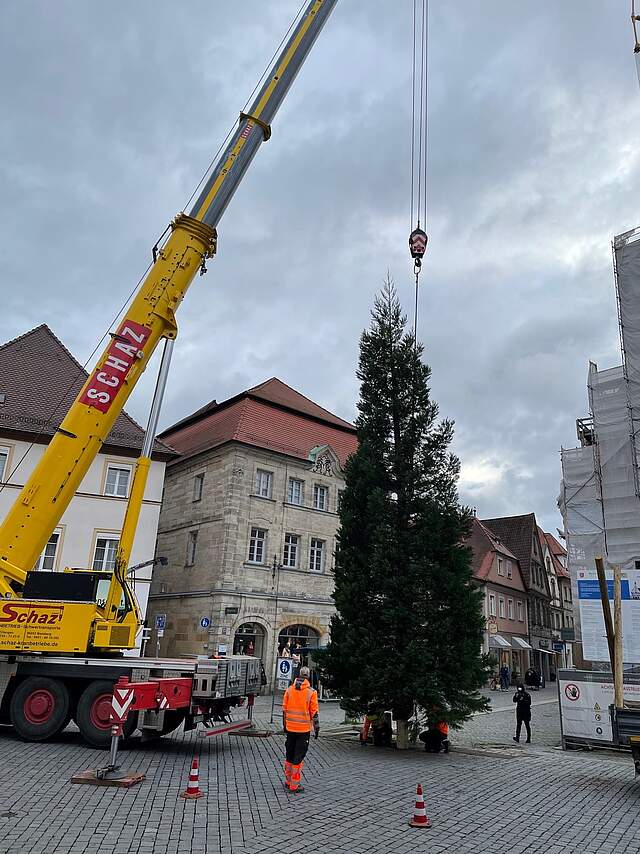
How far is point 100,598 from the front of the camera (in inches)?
494

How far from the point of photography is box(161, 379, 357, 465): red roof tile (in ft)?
99.8

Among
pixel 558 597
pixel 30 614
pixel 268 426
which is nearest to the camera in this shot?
pixel 30 614

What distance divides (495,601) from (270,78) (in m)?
39.7

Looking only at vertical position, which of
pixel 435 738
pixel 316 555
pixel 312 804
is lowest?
pixel 312 804

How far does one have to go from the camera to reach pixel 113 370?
39.2 ft

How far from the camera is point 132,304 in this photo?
1245cm

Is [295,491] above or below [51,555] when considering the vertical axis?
above

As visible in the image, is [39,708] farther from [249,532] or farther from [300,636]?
[300,636]

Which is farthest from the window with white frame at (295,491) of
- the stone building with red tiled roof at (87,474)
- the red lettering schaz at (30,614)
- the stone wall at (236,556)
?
the red lettering schaz at (30,614)

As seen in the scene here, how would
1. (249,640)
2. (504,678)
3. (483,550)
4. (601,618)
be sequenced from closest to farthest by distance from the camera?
(601,618) < (249,640) < (504,678) < (483,550)

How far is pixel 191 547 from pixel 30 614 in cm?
1773

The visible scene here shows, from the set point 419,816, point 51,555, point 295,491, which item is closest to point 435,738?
point 419,816

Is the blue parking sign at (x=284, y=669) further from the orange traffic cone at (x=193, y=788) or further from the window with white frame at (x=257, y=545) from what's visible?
the window with white frame at (x=257, y=545)

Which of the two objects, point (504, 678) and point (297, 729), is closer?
point (297, 729)
